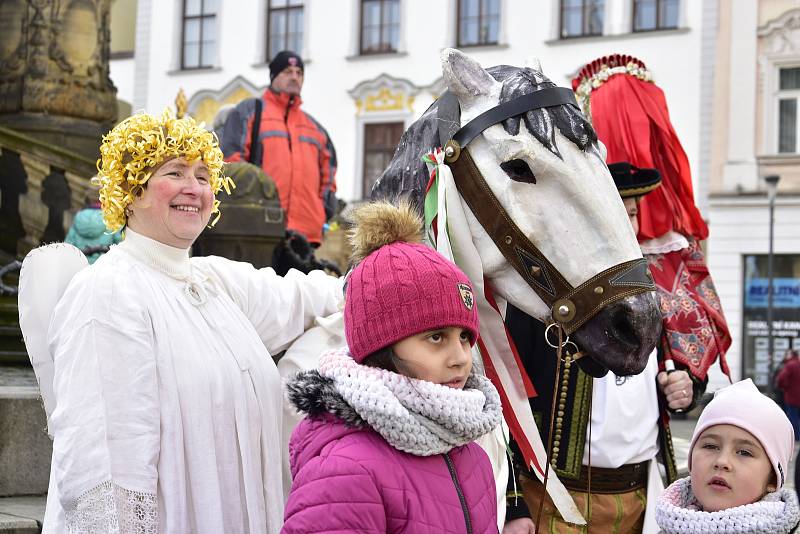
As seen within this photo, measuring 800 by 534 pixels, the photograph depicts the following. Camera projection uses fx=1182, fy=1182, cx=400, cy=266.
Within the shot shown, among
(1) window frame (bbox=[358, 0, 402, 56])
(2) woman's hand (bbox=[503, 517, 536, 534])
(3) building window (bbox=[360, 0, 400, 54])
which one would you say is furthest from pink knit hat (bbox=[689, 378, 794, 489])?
(3) building window (bbox=[360, 0, 400, 54])

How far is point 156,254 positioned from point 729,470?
5.15 feet

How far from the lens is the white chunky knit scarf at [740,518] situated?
2883 mm

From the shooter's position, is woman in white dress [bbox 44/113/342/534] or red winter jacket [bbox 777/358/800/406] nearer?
woman in white dress [bbox 44/113/342/534]

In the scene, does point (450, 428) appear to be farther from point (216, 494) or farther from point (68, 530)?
point (68, 530)

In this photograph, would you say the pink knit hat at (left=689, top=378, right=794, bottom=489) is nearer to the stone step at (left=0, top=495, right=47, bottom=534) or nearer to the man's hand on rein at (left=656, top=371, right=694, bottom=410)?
the man's hand on rein at (left=656, top=371, right=694, bottom=410)

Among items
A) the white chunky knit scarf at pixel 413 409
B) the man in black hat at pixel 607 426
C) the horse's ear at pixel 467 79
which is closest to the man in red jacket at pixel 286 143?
the man in black hat at pixel 607 426

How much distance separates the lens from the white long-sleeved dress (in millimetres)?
2691

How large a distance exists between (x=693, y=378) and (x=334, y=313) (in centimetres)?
129

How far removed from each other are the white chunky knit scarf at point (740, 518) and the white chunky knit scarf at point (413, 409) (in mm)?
845

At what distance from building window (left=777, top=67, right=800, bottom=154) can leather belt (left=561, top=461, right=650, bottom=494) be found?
67.3 ft

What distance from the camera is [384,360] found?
242 cm

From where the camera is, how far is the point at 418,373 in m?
2.38

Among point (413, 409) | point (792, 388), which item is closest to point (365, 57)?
point (792, 388)

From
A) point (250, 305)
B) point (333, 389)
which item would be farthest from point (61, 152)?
point (333, 389)
